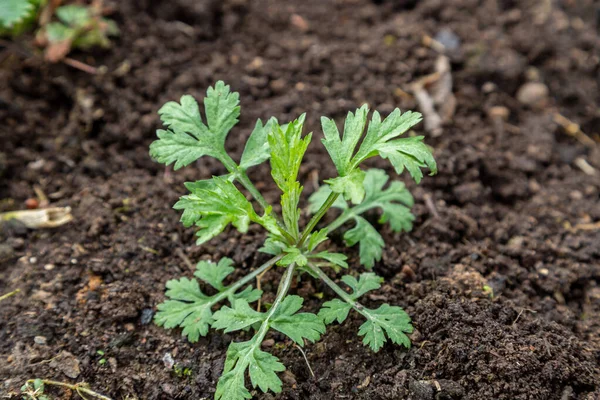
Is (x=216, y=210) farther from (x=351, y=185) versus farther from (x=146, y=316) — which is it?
(x=146, y=316)

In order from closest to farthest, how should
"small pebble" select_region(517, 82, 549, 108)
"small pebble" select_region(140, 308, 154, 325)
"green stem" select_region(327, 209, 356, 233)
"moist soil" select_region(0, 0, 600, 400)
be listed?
"moist soil" select_region(0, 0, 600, 400)
"small pebble" select_region(140, 308, 154, 325)
"green stem" select_region(327, 209, 356, 233)
"small pebble" select_region(517, 82, 549, 108)

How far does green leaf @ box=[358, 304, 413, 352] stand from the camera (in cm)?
232

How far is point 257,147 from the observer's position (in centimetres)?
255

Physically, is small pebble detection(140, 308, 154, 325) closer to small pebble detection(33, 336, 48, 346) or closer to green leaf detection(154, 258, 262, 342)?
green leaf detection(154, 258, 262, 342)

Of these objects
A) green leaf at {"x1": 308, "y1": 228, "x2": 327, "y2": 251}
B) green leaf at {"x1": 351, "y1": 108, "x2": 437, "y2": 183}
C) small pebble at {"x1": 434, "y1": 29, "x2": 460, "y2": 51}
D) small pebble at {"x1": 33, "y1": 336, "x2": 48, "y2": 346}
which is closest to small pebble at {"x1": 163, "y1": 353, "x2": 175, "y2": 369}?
small pebble at {"x1": 33, "y1": 336, "x2": 48, "y2": 346}

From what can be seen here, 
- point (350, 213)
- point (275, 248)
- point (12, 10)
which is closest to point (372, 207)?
point (350, 213)

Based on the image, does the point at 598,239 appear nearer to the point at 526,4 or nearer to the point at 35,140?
the point at 526,4

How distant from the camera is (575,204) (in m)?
3.31

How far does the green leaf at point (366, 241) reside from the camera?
263 centimetres

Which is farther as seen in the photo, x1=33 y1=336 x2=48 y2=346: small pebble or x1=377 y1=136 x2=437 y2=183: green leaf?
x1=33 y1=336 x2=48 y2=346: small pebble

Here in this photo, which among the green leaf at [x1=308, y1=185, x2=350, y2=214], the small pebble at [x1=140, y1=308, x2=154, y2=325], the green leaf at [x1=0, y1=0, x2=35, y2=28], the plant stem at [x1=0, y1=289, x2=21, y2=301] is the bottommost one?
the small pebble at [x1=140, y1=308, x2=154, y2=325]

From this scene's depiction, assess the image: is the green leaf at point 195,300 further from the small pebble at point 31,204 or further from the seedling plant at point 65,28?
the seedling plant at point 65,28

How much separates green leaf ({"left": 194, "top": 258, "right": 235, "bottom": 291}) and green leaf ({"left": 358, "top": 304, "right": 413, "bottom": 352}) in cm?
67

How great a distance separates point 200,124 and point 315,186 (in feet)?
2.69
